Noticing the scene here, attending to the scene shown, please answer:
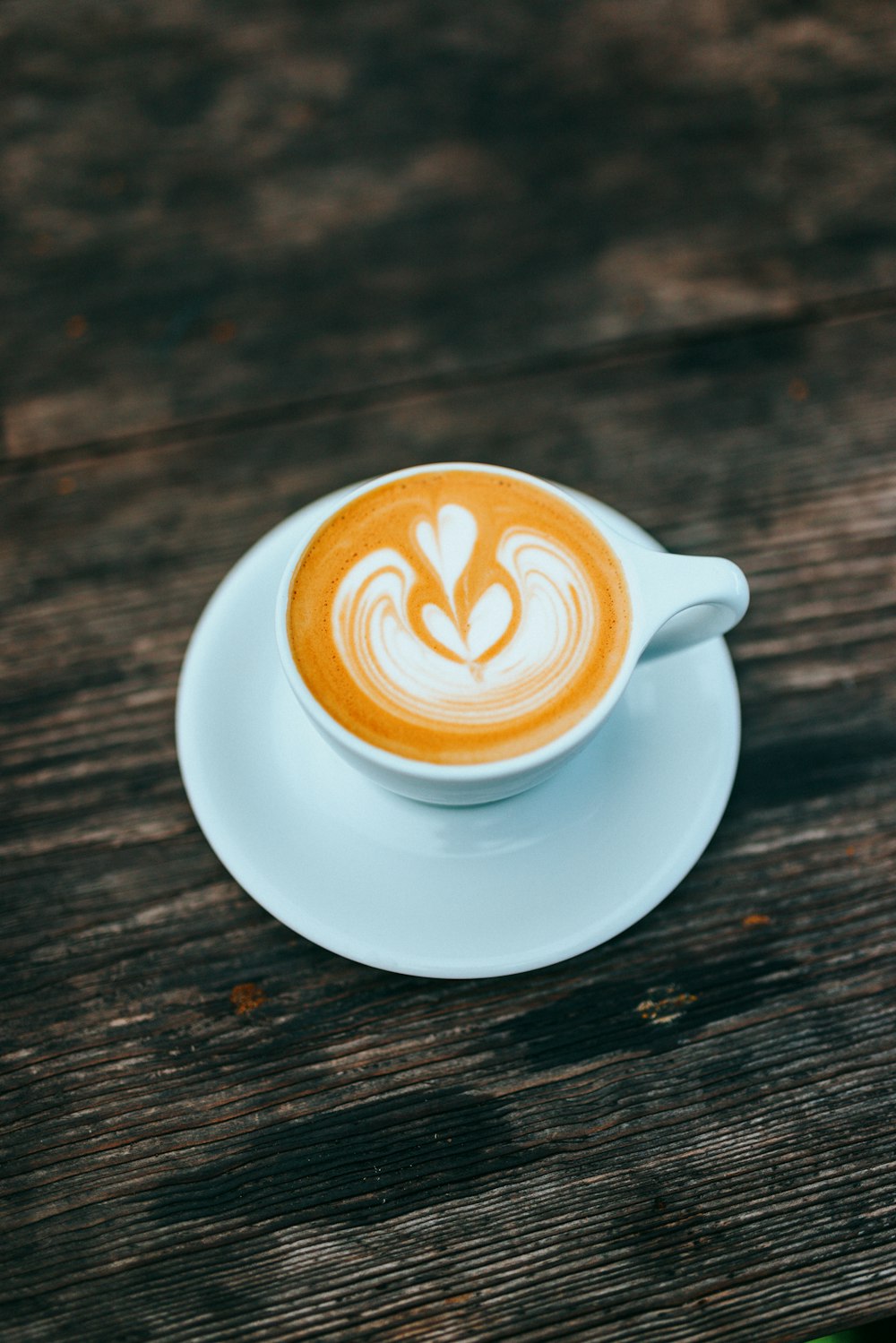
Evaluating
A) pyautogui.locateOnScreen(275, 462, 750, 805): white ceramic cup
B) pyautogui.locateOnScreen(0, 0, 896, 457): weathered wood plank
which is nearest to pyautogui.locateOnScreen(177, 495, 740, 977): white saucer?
pyautogui.locateOnScreen(275, 462, 750, 805): white ceramic cup

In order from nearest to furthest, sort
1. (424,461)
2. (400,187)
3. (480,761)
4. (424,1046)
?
(480,761), (424,1046), (424,461), (400,187)

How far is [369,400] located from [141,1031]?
758 mm

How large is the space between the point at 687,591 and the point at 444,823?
29 centimetres

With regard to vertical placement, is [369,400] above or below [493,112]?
below

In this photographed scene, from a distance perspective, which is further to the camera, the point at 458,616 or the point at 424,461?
the point at 424,461

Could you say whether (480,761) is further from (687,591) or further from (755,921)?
(755,921)

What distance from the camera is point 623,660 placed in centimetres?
77

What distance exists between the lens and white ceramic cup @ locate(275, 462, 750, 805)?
718 mm

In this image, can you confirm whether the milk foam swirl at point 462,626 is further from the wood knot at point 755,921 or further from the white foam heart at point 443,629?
the wood knot at point 755,921

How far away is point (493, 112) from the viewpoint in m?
1.40

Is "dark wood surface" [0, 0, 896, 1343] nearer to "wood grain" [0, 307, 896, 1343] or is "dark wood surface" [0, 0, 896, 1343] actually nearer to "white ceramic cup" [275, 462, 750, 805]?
"wood grain" [0, 307, 896, 1343]

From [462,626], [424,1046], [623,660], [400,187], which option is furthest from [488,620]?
[400,187]

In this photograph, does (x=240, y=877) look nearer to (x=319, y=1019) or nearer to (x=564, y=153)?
(x=319, y=1019)

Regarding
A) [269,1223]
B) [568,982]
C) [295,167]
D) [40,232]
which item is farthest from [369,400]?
[269,1223]
